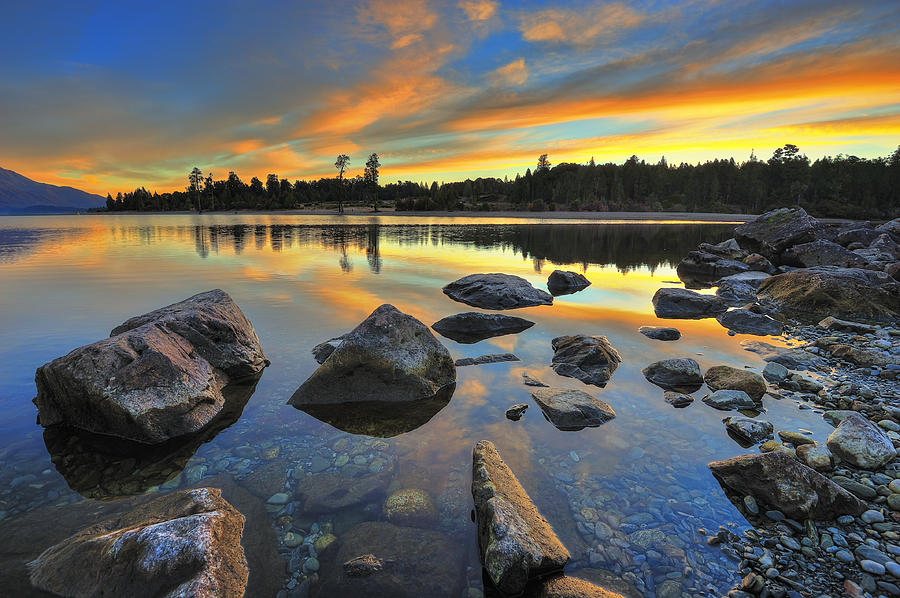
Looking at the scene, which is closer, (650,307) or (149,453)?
(149,453)

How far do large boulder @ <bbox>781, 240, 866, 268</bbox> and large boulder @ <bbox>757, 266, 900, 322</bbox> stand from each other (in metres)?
8.71

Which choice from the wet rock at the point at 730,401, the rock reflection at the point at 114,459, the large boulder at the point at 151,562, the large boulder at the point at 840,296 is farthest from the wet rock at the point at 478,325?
the large boulder at the point at 840,296

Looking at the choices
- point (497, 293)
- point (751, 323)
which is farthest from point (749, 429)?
point (497, 293)

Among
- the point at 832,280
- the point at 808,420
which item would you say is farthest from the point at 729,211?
the point at 808,420

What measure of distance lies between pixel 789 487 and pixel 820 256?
27.9 meters

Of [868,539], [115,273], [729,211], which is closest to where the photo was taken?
[868,539]

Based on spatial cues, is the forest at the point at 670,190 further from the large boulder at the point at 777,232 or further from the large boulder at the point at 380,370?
the large boulder at the point at 380,370

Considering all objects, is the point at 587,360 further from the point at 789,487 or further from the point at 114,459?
the point at 114,459

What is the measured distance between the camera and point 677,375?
894 centimetres

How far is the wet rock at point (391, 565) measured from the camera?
13.4ft

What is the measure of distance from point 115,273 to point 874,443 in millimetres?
30305

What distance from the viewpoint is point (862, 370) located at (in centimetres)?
926

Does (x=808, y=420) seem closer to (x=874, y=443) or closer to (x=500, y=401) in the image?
(x=874, y=443)

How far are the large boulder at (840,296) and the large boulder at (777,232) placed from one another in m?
12.4
